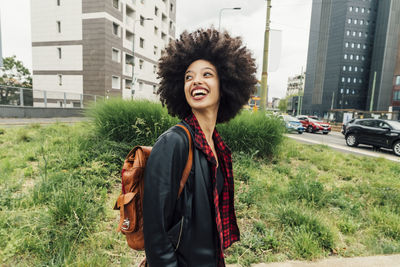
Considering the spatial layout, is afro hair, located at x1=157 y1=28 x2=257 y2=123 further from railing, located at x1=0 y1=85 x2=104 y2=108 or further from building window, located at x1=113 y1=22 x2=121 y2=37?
building window, located at x1=113 y1=22 x2=121 y2=37

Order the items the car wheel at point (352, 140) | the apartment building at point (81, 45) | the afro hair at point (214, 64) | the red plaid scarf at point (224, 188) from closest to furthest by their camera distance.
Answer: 1. the red plaid scarf at point (224, 188)
2. the afro hair at point (214, 64)
3. the car wheel at point (352, 140)
4. the apartment building at point (81, 45)

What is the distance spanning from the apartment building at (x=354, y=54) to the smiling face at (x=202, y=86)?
6747 cm

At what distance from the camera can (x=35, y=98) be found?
50.6 ft

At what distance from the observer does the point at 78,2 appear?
77.7 feet

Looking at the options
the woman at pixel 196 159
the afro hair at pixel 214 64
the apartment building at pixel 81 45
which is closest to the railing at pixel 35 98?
the apartment building at pixel 81 45

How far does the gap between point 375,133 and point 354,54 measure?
6593 cm

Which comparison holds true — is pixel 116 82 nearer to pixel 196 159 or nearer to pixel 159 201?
pixel 196 159

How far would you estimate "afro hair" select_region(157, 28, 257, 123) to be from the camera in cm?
143

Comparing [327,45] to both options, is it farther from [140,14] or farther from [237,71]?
[237,71]

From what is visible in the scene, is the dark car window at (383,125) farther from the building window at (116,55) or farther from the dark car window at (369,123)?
the building window at (116,55)

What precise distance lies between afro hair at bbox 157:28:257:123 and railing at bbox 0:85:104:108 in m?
11.2

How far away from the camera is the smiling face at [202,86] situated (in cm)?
128

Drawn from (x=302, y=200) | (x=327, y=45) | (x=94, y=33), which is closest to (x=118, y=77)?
(x=94, y=33)

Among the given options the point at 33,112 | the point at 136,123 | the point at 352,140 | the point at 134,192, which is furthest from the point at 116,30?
the point at 134,192
